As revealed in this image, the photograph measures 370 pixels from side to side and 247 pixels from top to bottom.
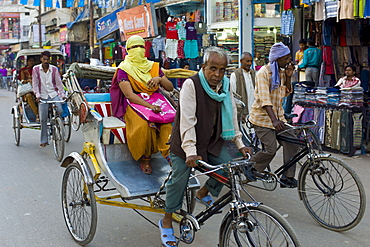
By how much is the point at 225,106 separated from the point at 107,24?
735 inches

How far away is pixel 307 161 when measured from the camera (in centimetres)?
439

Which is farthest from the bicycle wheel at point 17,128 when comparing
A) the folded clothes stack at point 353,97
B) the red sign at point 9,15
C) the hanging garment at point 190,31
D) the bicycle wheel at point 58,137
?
the red sign at point 9,15

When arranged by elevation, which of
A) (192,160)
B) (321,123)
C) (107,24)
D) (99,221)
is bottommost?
(99,221)

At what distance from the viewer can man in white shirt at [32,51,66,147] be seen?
8266 millimetres

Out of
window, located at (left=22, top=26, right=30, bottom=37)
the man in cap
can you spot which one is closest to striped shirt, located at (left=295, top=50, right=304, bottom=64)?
the man in cap

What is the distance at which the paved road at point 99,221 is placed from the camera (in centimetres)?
410

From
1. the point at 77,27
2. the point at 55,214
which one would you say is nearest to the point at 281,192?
the point at 55,214

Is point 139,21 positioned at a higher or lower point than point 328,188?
higher

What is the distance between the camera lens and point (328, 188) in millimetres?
4305

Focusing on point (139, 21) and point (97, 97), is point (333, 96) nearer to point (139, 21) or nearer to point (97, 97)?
point (97, 97)

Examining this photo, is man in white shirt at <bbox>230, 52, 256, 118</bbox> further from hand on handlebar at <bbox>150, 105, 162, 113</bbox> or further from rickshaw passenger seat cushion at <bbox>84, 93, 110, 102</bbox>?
hand on handlebar at <bbox>150, 105, 162, 113</bbox>

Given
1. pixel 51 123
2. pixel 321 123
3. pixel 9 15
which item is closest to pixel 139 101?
pixel 51 123

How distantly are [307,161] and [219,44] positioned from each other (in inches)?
388

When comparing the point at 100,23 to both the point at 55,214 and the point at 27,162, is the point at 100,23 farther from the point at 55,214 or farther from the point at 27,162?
the point at 55,214
